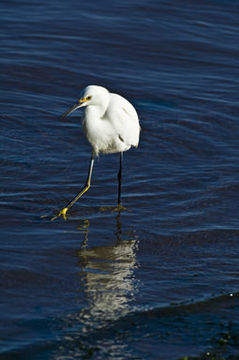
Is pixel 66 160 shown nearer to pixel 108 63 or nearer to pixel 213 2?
pixel 108 63

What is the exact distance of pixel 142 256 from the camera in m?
6.59

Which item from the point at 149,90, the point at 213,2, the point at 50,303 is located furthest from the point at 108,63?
the point at 50,303

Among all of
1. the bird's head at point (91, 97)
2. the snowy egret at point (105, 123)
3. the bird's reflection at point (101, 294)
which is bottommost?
the bird's reflection at point (101, 294)

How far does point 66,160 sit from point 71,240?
6.68 ft

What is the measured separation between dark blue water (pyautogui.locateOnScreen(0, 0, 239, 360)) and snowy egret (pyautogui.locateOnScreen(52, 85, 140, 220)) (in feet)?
1.87

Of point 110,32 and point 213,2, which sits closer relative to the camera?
point 110,32

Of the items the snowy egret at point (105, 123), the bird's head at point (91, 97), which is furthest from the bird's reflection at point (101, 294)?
the bird's head at point (91, 97)

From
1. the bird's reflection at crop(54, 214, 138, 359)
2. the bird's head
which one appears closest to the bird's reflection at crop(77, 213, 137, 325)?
the bird's reflection at crop(54, 214, 138, 359)

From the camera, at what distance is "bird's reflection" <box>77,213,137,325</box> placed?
5.58 metres

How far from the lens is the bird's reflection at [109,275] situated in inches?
220

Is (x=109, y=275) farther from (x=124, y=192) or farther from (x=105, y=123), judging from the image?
(x=124, y=192)

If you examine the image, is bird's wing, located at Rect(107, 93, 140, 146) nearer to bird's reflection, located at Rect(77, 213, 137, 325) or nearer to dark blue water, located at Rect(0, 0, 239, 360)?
dark blue water, located at Rect(0, 0, 239, 360)

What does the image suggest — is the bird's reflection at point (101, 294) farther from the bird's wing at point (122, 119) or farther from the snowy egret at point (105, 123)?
the bird's wing at point (122, 119)

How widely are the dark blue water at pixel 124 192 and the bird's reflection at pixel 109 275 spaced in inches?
0.6
